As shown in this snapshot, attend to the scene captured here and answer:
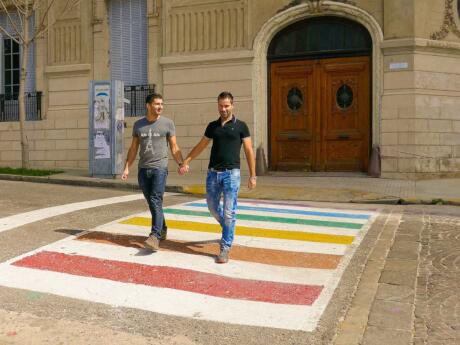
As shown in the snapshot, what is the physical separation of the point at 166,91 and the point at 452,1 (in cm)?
913

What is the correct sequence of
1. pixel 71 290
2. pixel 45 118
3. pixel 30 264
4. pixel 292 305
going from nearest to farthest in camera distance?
pixel 292 305
pixel 71 290
pixel 30 264
pixel 45 118

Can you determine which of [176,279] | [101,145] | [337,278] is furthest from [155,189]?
[101,145]

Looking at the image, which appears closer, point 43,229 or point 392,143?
point 43,229

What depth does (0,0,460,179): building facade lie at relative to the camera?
1441cm

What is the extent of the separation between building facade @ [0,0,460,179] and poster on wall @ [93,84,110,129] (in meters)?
2.35

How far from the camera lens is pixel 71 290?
15.6 ft

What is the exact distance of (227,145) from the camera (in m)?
5.80

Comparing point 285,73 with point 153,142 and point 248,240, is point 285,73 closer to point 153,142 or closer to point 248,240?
point 248,240

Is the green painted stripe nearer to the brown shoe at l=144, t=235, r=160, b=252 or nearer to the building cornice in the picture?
the brown shoe at l=144, t=235, r=160, b=252

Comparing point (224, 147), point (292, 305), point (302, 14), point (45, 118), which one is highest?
point (302, 14)

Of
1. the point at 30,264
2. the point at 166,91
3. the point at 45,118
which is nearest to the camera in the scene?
the point at 30,264

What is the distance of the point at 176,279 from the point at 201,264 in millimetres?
592

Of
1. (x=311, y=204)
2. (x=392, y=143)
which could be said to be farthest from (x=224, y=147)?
(x=392, y=143)

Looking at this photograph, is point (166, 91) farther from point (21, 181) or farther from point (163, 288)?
point (163, 288)
